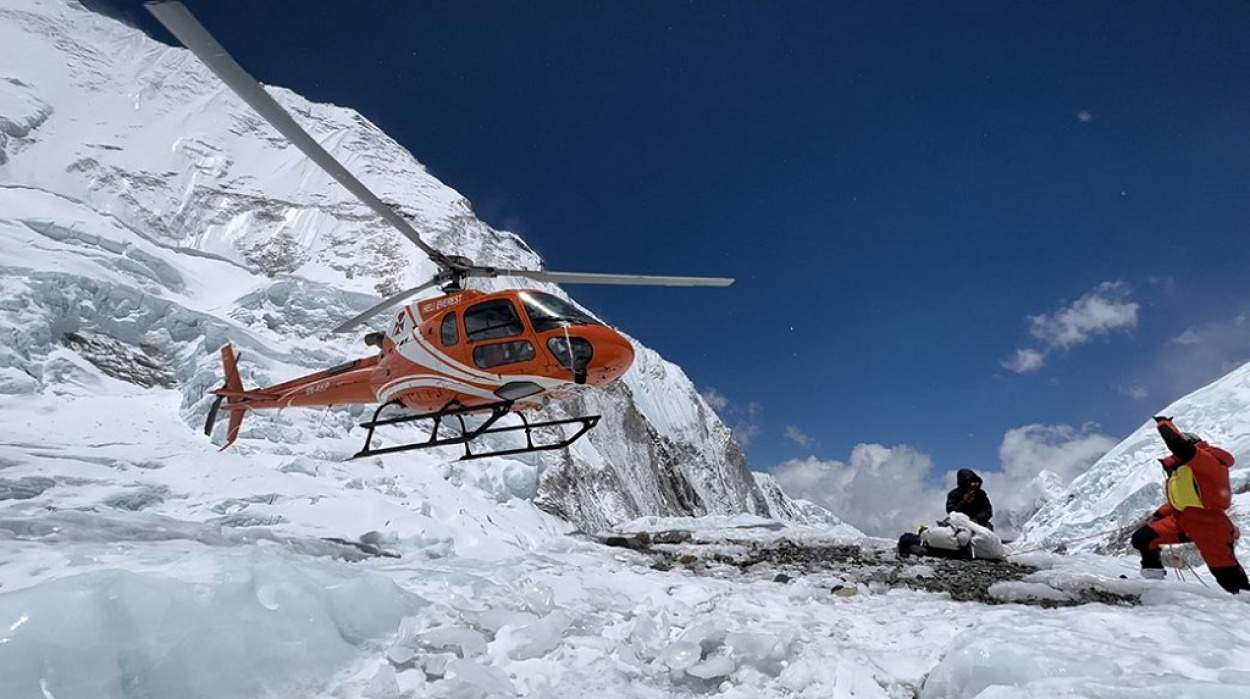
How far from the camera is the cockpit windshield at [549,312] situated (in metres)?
7.00

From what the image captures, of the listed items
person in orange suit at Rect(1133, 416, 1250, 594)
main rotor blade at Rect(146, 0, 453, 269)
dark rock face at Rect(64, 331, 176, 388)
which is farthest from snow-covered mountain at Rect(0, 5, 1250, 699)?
main rotor blade at Rect(146, 0, 453, 269)

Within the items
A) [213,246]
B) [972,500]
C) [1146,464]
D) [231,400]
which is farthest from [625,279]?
[1146,464]

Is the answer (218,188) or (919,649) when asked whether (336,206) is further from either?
(919,649)

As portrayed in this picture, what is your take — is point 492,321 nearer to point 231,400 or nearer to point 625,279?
point 625,279

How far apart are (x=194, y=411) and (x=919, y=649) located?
71.5 feet

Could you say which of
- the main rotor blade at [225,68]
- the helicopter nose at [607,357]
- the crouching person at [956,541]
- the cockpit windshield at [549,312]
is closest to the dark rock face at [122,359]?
the cockpit windshield at [549,312]

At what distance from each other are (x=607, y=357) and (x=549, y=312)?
0.83 metres

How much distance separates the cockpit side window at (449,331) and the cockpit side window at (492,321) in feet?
0.56

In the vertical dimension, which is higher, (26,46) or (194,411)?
(26,46)

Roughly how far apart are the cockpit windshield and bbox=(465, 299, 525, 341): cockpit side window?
173mm

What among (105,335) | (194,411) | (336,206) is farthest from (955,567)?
(336,206)

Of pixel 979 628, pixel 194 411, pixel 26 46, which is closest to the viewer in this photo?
pixel 979 628

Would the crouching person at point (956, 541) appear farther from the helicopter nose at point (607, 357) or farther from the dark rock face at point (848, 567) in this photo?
the helicopter nose at point (607, 357)

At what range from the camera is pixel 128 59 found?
166ft
